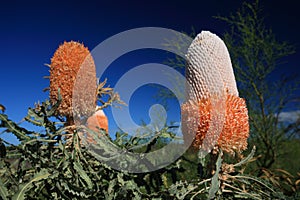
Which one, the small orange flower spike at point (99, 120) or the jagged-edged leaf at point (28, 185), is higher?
the small orange flower spike at point (99, 120)

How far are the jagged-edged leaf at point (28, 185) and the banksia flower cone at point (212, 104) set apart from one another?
0.18 m

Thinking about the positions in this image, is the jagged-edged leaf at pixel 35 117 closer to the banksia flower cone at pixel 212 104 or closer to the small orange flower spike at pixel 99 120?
the banksia flower cone at pixel 212 104

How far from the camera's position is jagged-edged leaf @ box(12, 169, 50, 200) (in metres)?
0.34

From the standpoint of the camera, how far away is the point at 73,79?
644 millimetres

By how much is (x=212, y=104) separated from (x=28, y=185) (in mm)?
239

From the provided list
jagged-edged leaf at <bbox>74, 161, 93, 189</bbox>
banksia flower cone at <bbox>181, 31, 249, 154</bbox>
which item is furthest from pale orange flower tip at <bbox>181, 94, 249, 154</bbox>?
jagged-edged leaf at <bbox>74, 161, 93, 189</bbox>

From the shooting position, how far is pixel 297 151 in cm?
147

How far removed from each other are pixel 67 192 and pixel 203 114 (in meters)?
0.20

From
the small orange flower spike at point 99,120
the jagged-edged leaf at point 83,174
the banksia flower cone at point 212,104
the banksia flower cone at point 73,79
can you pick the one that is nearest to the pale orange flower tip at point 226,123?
the banksia flower cone at point 212,104

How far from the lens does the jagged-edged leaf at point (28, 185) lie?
34 centimetres

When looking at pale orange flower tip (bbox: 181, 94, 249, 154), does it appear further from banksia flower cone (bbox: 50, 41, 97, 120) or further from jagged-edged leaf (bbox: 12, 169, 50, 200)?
banksia flower cone (bbox: 50, 41, 97, 120)

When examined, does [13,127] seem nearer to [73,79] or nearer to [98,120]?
[73,79]

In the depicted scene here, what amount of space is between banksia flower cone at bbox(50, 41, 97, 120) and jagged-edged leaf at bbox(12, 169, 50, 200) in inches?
10.7

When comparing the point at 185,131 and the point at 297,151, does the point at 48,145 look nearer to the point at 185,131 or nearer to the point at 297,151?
the point at 185,131
